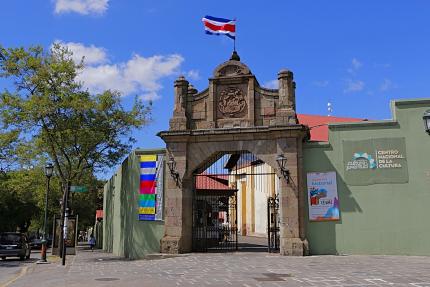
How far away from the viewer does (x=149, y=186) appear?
2145 centimetres

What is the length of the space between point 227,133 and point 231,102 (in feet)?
4.97

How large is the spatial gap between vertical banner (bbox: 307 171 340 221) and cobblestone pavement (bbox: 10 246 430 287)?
188cm

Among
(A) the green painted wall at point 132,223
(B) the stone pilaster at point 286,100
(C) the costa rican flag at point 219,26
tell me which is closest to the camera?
(B) the stone pilaster at point 286,100

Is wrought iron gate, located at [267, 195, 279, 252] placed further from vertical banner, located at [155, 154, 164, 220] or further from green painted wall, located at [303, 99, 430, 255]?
vertical banner, located at [155, 154, 164, 220]

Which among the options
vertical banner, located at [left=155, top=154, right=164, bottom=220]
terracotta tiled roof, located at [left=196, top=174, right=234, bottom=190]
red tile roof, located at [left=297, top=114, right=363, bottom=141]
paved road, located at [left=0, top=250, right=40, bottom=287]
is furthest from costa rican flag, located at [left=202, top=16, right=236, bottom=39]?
red tile roof, located at [left=297, top=114, right=363, bottom=141]

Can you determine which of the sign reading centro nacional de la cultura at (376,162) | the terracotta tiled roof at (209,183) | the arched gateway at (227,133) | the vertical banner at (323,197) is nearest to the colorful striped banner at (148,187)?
the arched gateway at (227,133)

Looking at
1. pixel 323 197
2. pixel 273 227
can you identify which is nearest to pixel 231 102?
pixel 323 197

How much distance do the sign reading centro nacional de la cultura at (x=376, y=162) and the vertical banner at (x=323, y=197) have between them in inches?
28.7

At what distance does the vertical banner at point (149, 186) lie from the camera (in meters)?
21.2

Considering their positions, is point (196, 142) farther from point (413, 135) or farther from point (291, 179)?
point (413, 135)

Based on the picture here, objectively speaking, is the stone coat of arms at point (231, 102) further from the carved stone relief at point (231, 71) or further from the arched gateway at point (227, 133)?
the carved stone relief at point (231, 71)

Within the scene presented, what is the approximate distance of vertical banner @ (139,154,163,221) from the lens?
2119 cm

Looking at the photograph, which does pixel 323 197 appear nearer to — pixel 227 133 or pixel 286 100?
pixel 286 100

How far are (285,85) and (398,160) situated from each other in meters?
5.57
